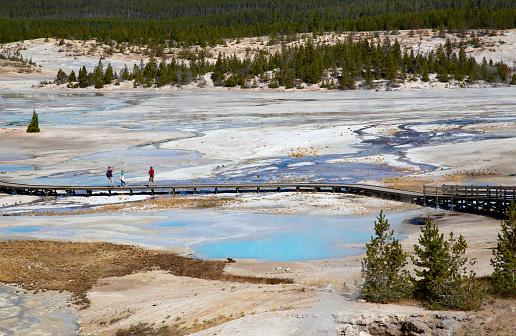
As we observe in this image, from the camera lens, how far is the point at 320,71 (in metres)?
107

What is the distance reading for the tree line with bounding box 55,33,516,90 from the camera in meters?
103

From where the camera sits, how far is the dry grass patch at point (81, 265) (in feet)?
64.1

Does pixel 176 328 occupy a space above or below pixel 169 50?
below

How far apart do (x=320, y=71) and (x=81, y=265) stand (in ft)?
295

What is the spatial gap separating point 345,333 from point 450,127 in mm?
44916

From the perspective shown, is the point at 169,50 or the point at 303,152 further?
the point at 169,50

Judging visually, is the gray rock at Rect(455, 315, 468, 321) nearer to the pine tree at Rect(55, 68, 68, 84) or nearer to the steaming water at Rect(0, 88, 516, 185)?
the steaming water at Rect(0, 88, 516, 185)

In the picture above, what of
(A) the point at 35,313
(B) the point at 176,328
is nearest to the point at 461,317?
(B) the point at 176,328

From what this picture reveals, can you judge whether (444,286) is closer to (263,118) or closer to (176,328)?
(176,328)

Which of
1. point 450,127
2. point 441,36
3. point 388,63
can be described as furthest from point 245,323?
point 441,36

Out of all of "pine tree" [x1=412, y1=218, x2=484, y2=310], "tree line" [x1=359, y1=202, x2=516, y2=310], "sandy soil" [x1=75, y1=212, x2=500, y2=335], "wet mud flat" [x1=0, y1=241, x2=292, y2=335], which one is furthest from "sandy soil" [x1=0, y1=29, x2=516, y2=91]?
"pine tree" [x1=412, y1=218, x2=484, y2=310]

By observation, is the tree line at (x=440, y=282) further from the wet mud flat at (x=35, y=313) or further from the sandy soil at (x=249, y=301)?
the wet mud flat at (x=35, y=313)

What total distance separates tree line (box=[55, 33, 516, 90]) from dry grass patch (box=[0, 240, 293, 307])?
81.1 metres

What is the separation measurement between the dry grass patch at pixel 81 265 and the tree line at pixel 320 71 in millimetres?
81051
